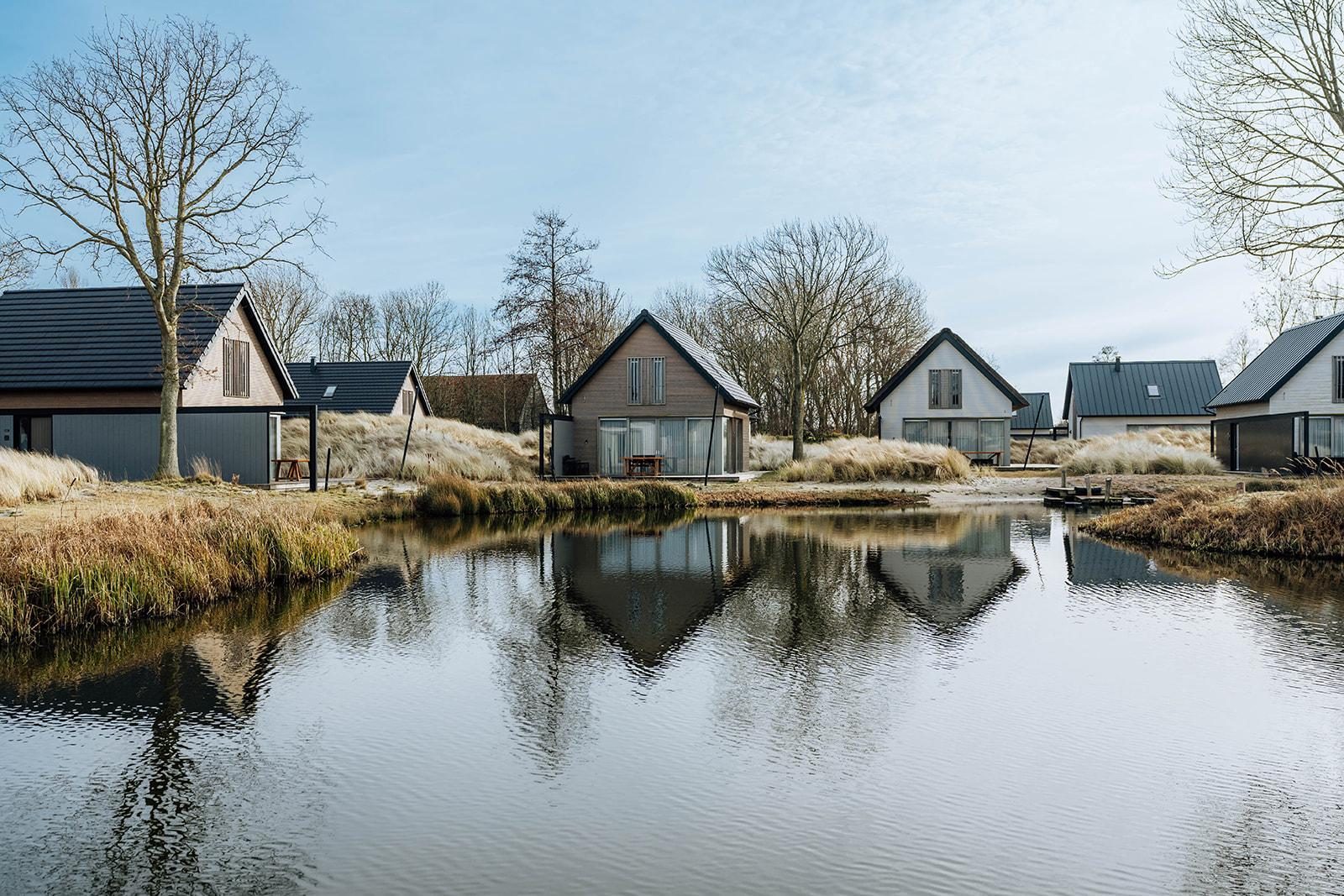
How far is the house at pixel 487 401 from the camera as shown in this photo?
5322 centimetres

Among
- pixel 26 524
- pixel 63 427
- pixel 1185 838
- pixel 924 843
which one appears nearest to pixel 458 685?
pixel 924 843

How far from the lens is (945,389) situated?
1494 inches

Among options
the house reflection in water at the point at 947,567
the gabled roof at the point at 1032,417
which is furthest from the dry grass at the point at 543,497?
the gabled roof at the point at 1032,417

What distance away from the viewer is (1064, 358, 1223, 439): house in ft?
152

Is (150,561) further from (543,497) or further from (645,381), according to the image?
(645,381)

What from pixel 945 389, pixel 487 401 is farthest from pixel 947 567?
pixel 487 401

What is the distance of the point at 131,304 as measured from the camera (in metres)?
27.4

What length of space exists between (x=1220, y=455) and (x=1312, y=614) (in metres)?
29.6

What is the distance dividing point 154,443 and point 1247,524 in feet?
80.9

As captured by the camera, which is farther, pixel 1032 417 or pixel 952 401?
pixel 1032 417

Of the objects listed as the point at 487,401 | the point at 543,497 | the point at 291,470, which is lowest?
the point at 543,497

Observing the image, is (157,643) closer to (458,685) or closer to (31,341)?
(458,685)

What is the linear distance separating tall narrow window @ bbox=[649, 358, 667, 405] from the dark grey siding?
12042mm

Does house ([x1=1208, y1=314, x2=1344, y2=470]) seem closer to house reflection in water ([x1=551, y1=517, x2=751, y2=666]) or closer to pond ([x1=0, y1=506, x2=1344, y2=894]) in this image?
house reflection in water ([x1=551, y1=517, x2=751, y2=666])
